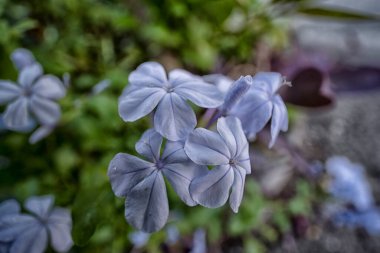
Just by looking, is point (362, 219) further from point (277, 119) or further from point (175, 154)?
point (175, 154)

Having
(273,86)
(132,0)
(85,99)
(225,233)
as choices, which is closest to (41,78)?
(85,99)

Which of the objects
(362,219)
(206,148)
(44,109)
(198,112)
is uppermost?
(206,148)

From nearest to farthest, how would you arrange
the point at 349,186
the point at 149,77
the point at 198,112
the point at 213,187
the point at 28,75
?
the point at 213,187 < the point at 149,77 < the point at 28,75 < the point at 198,112 < the point at 349,186

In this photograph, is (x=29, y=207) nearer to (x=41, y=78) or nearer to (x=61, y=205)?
(x=61, y=205)

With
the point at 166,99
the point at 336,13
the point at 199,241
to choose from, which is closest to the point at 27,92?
the point at 166,99

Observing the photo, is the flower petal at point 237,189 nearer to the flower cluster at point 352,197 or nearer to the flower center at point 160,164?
the flower center at point 160,164

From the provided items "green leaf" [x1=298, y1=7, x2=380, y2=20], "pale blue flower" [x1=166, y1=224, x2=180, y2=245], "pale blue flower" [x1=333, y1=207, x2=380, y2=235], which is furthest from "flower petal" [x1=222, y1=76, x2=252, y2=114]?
"pale blue flower" [x1=333, y1=207, x2=380, y2=235]
